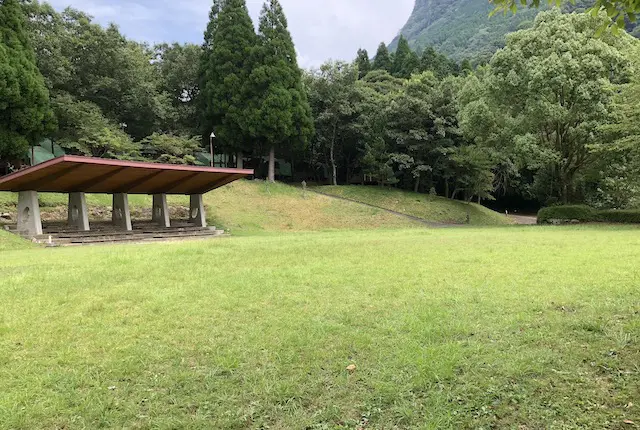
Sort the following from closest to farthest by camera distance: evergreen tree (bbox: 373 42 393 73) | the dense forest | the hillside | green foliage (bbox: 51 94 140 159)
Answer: the dense forest < the hillside < green foliage (bbox: 51 94 140 159) < evergreen tree (bbox: 373 42 393 73)

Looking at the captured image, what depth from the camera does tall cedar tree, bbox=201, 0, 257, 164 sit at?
27.3 metres

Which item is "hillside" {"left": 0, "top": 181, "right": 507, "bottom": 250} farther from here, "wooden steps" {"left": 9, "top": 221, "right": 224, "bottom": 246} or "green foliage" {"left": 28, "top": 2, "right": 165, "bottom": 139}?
"green foliage" {"left": 28, "top": 2, "right": 165, "bottom": 139}

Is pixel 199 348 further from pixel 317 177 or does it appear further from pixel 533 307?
pixel 317 177

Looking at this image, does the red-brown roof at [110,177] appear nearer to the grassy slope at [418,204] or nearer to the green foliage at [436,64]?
the grassy slope at [418,204]

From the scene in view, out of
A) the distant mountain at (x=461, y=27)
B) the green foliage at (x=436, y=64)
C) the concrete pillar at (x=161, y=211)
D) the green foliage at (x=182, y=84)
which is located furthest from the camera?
the distant mountain at (x=461, y=27)

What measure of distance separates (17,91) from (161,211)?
25.1 feet

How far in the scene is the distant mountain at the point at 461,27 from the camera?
189 feet

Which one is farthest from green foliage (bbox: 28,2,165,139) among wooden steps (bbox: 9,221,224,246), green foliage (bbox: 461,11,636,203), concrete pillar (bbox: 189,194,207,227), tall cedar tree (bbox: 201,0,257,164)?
green foliage (bbox: 461,11,636,203)

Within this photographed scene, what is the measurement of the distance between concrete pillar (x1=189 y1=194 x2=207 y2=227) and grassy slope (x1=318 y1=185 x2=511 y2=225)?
12793mm

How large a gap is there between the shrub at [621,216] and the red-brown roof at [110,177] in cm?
1498

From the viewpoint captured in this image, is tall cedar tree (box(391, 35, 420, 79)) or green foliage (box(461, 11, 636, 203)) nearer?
green foliage (box(461, 11, 636, 203))

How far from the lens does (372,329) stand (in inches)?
162

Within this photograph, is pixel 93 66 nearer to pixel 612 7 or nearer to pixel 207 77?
pixel 207 77

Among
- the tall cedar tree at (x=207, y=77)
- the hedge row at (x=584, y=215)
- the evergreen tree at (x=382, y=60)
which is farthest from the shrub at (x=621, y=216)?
the evergreen tree at (x=382, y=60)
